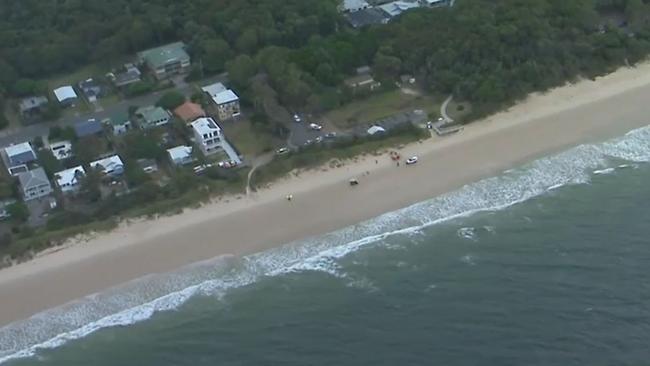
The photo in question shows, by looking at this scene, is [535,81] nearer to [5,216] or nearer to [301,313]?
[301,313]

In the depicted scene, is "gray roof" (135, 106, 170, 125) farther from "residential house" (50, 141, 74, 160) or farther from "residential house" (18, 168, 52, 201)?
"residential house" (18, 168, 52, 201)

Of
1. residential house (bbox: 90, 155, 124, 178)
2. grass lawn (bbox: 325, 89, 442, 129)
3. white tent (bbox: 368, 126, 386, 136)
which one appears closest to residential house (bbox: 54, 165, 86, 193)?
residential house (bbox: 90, 155, 124, 178)

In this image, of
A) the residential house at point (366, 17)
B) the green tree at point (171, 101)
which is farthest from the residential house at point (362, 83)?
the green tree at point (171, 101)

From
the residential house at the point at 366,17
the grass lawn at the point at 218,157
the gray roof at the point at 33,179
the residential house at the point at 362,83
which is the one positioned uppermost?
the residential house at the point at 366,17

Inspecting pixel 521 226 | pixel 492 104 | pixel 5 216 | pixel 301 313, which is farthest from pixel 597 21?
pixel 5 216

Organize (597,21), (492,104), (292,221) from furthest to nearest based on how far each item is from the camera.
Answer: (597,21)
(492,104)
(292,221)

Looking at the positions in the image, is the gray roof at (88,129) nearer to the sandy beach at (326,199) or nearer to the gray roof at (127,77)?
the gray roof at (127,77)
